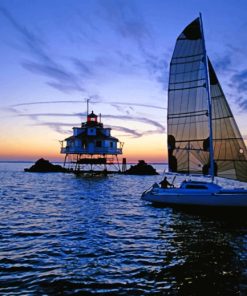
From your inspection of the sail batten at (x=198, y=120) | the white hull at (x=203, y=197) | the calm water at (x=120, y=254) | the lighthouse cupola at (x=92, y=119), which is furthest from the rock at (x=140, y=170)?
the calm water at (x=120, y=254)

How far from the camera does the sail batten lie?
22719 mm

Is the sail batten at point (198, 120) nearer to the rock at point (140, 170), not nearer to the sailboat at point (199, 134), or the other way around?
the sailboat at point (199, 134)

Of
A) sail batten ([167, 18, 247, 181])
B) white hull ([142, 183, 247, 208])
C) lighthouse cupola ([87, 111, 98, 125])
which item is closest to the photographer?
white hull ([142, 183, 247, 208])

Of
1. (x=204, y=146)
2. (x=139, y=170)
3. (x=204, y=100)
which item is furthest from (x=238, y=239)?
(x=139, y=170)

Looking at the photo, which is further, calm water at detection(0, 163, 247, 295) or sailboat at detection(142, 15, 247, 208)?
sailboat at detection(142, 15, 247, 208)

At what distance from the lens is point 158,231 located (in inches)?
687

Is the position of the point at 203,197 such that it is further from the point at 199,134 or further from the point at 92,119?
the point at 92,119

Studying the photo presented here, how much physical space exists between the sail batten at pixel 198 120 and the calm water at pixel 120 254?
4092 mm

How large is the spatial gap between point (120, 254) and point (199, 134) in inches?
545

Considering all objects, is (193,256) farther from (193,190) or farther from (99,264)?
(193,190)

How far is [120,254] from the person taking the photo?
42.1 ft

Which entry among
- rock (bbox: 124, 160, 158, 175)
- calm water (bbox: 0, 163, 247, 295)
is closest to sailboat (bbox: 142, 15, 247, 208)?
calm water (bbox: 0, 163, 247, 295)

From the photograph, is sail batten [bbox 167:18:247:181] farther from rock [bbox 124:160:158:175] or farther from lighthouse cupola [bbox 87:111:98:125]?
rock [bbox 124:160:158:175]

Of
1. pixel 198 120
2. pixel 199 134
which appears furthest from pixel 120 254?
pixel 198 120
